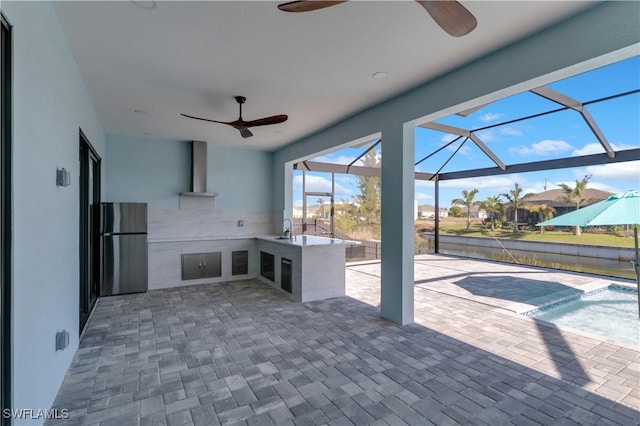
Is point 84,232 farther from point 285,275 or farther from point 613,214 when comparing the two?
point 613,214

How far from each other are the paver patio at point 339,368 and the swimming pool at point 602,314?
0.60m

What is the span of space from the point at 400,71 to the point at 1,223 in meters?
3.22

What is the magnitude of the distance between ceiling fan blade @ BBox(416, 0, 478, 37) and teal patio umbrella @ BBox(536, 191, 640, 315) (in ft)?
7.48

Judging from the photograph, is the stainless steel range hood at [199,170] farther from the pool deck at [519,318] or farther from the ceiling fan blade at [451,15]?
the ceiling fan blade at [451,15]

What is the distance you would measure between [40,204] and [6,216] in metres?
0.45

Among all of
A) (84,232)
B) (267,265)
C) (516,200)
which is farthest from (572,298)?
(84,232)

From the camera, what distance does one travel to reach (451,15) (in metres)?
1.66

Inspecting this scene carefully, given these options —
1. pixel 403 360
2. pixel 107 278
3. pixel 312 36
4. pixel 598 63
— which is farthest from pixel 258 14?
pixel 107 278

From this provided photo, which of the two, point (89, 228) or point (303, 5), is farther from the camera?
point (89, 228)

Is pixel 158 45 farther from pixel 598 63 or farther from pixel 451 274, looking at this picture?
pixel 451 274

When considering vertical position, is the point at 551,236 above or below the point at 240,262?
above

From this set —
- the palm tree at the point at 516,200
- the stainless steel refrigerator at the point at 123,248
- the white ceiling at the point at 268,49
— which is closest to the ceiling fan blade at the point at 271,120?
the white ceiling at the point at 268,49

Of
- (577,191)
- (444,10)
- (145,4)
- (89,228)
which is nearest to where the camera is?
(444,10)

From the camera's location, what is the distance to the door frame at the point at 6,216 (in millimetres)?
1456
